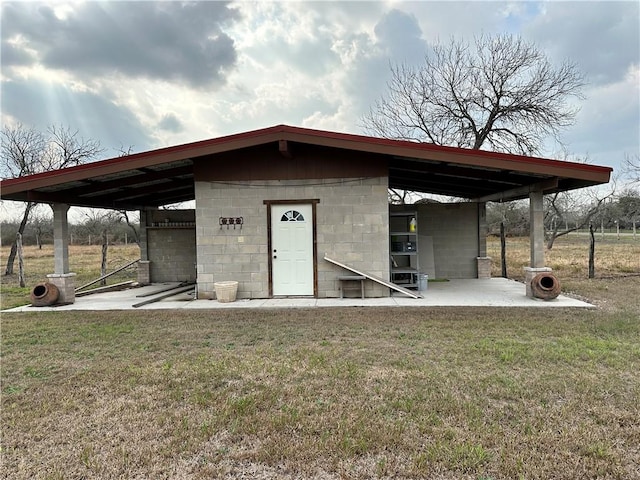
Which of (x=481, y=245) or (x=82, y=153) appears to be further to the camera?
(x=82, y=153)

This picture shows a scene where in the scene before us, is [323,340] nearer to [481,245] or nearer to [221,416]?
[221,416]

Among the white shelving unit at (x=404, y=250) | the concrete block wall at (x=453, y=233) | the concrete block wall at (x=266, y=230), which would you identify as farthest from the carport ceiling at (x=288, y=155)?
the concrete block wall at (x=453, y=233)

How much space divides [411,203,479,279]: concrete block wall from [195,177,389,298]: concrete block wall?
388 cm

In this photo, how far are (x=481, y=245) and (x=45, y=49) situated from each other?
12.0 metres

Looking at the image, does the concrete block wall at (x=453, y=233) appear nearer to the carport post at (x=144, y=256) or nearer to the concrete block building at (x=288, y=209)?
the concrete block building at (x=288, y=209)

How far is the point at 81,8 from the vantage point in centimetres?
843

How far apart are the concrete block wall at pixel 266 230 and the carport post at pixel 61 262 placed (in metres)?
2.66

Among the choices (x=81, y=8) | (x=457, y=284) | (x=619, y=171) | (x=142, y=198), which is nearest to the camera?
(x=81, y=8)

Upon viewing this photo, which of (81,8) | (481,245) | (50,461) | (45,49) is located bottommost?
(50,461)

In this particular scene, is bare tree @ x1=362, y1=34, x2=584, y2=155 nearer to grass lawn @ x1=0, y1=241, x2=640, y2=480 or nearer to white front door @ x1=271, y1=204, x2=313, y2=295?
white front door @ x1=271, y1=204, x2=313, y2=295

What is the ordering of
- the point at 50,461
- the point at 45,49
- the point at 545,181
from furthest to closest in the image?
the point at 45,49 < the point at 545,181 < the point at 50,461

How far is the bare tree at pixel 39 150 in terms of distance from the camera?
14281 mm

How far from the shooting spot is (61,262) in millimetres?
8102

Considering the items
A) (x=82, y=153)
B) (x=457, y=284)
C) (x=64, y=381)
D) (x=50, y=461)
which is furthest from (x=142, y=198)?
(x=50, y=461)
